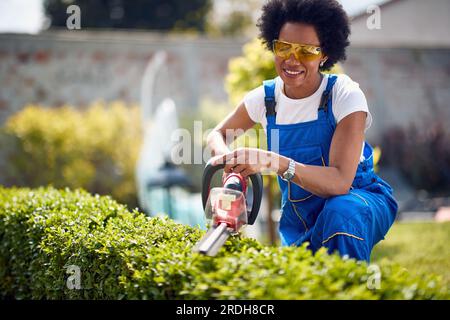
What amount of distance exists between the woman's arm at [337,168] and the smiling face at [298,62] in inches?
15.2

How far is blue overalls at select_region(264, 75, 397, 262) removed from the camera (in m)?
3.05

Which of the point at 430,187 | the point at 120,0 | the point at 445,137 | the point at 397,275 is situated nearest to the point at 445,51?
the point at 445,137

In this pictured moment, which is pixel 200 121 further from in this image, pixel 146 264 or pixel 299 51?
pixel 146 264

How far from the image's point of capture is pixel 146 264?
2.87 meters

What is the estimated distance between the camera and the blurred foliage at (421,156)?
556 inches

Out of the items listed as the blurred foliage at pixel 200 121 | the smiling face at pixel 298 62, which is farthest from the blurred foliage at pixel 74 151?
the smiling face at pixel 298 62

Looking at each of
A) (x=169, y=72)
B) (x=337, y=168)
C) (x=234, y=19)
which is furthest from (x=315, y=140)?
(x=234, y=19)

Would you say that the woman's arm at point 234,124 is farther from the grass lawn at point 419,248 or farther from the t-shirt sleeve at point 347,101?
the grass lawn at point 419,248

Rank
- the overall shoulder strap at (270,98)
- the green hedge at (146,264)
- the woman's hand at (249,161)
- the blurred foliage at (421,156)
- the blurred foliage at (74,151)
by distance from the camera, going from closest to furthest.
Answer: the green hedge at (146,264), the woman's hand at (249,161), the overall shoulder strap at (270,98), the blurred foliage at (74,151), the blurred foliage at (421,156)

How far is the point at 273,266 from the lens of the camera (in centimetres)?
250

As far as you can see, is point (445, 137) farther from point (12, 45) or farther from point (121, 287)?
point (121, 287)

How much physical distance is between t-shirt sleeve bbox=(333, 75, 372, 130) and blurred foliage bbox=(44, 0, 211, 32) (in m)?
21.8

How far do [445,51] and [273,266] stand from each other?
1502 centimetres

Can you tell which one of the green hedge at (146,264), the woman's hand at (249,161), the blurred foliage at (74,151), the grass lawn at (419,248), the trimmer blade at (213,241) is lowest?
the grass lawn at (419,248)
